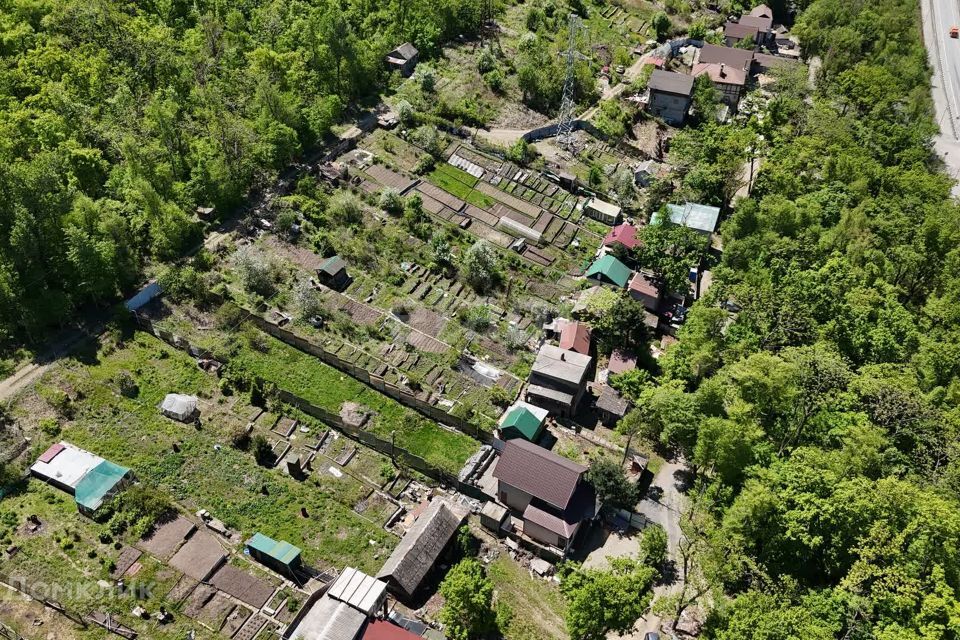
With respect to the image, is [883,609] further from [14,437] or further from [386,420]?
[14,437]

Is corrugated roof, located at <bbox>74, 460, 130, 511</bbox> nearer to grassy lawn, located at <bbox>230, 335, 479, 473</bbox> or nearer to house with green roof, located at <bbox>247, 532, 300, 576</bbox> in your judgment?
house with green roof, located at <bbox>247, 532, 300, 576</bbox>

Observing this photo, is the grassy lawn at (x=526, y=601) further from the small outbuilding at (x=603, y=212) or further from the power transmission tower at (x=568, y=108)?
the power transmission tower at (x=568, y=108)

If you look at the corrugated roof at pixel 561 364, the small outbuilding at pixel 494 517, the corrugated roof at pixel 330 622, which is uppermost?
the corrugated roof at pixel 561 364

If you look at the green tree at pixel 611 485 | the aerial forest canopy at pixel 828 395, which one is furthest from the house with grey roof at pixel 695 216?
the green tree at pixel 611 485

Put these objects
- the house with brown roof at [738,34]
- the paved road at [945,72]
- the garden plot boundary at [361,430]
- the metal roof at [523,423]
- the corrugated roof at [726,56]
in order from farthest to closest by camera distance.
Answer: the house with brown roof at [738,34] → the corrugated roof at [726,56] → the paved road at [945,72] → the metal roof at [523,423] → the garden plot boundary at [361,430]

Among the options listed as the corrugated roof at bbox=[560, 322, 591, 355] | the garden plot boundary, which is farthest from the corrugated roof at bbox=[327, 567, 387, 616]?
the corrugated roof at bbox=[560, 322, 591, 355]

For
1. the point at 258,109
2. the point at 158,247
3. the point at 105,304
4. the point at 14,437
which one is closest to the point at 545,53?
the point at 258,109
